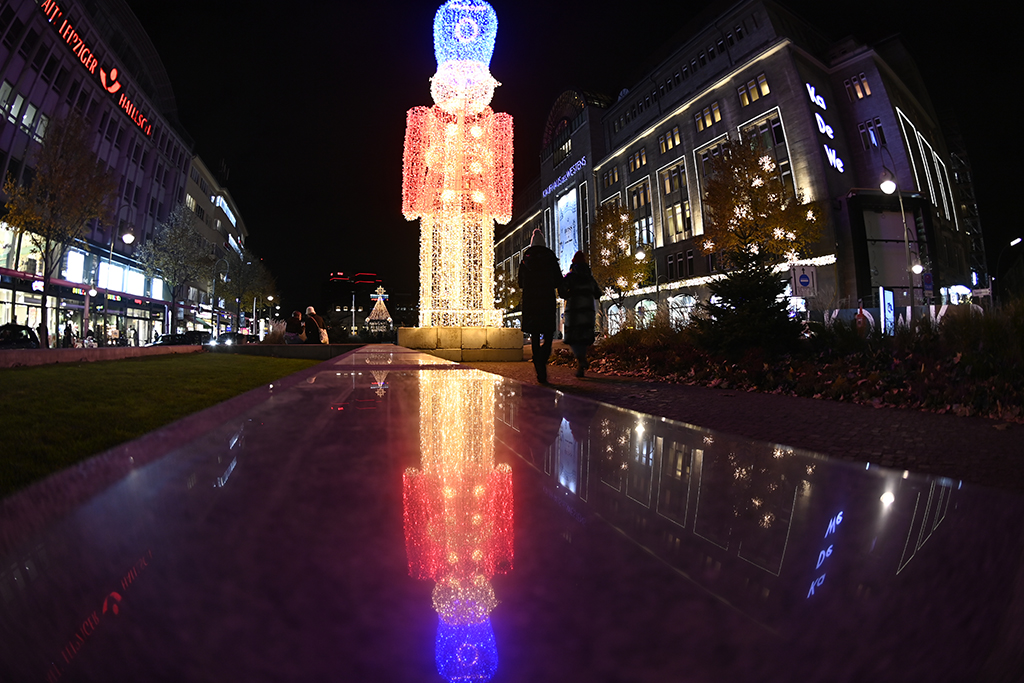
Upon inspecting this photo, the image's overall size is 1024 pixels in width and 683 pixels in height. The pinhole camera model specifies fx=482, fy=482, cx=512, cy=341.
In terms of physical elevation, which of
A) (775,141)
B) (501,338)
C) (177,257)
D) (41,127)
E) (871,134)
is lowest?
(501,338)

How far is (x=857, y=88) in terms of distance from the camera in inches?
1400

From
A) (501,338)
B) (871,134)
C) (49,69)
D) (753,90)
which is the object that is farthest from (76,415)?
(871,134)

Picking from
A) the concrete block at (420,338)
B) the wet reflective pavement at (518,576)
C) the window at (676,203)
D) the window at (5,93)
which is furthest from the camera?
the window at (676,203)

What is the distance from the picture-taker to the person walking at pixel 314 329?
21203 millimetres

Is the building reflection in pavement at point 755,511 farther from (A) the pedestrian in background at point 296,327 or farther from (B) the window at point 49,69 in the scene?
(B) the window at point 49,69

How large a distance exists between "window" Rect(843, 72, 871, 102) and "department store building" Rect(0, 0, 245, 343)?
4683cm

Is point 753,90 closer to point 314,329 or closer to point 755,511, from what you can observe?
point 314,329

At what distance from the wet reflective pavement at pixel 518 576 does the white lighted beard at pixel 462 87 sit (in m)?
16.7

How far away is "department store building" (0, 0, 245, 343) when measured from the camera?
89.2ft

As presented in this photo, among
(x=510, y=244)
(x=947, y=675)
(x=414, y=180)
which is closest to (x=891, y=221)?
(x=414, y=180)

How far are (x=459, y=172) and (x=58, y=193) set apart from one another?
14796mm

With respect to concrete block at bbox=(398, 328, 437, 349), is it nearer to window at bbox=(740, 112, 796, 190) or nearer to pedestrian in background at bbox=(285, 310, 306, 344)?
pedestrian in background at bbox=(285, 310, 306, 344)

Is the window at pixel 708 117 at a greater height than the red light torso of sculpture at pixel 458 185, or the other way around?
the window at pixel 708 117

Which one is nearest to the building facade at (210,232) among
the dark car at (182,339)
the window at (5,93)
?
the dark car at (182,339)
